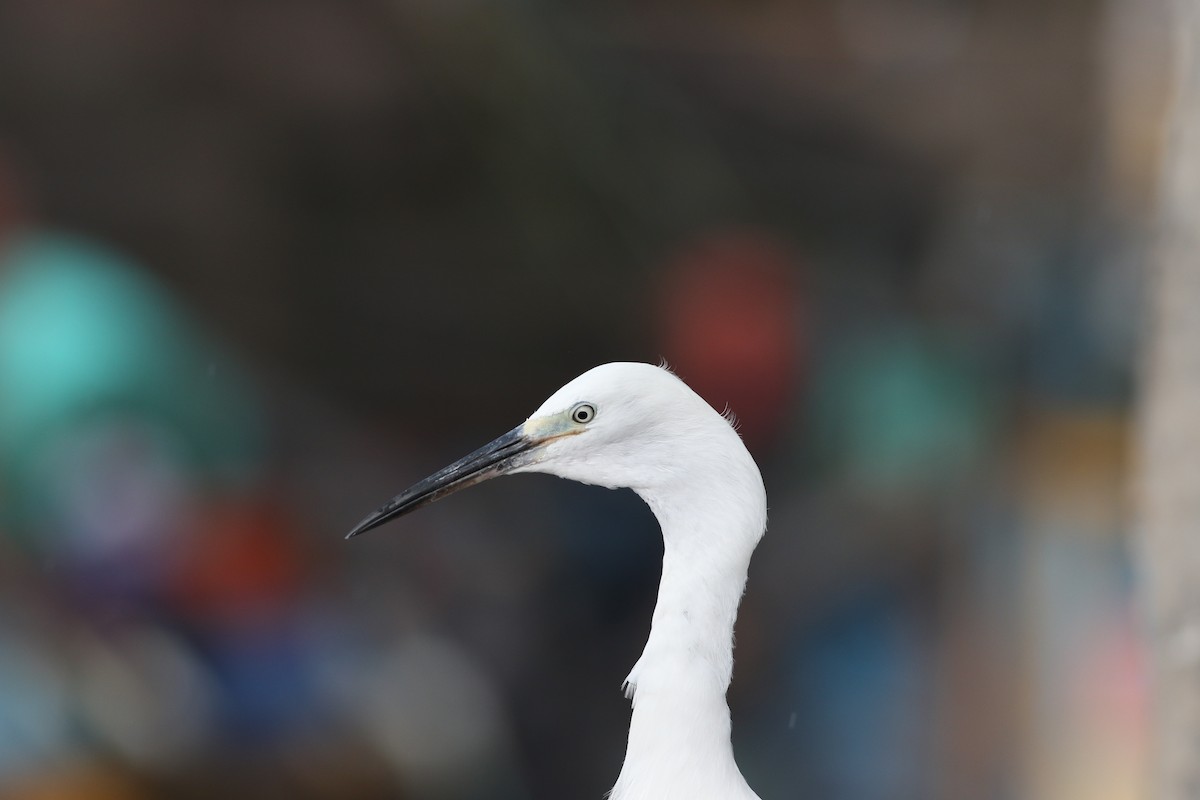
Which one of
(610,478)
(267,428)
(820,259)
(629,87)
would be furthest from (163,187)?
(610,478)

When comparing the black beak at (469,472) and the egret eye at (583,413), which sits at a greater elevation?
the egret eye at (583,413)

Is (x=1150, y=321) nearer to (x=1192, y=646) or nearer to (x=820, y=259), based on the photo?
(x=1192, y=646)

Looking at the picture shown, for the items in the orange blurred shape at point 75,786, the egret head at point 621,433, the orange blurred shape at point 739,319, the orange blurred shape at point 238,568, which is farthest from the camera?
the orange blurred shape at point 739,319

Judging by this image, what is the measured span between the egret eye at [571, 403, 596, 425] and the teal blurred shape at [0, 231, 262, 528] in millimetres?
1219

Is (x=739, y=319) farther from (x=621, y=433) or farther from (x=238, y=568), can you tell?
(x=621, y=433)

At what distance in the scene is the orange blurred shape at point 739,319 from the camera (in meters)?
1.93

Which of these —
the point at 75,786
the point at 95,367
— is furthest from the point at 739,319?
the point at 75,786

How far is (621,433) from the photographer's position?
0.64 m

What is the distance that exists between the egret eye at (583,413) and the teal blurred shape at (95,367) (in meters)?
1.22

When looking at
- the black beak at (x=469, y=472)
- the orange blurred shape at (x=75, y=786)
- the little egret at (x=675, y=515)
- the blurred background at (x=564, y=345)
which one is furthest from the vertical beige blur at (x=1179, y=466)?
the orange blurred shape at (x=75, y=786)

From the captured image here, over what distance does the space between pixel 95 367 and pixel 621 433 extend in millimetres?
1233

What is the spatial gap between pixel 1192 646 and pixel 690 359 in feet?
4.15

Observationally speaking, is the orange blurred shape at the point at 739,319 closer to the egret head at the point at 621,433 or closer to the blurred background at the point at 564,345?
the blurred background at the point at 564,345

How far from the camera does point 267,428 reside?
1.92m
